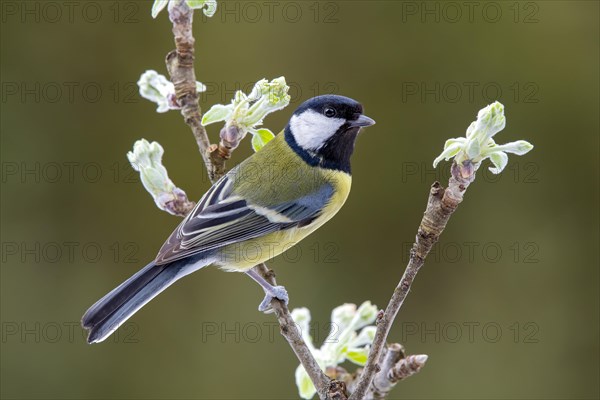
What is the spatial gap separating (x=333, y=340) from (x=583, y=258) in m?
1.67

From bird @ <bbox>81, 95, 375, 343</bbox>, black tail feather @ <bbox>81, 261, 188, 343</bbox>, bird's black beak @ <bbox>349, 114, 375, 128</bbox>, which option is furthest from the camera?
bird's black beak @ <bbox>349, 114, 375, 128</bbox>

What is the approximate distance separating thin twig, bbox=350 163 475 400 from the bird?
443mm

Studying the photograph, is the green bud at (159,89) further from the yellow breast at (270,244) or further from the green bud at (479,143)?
the green bud at (479,143)

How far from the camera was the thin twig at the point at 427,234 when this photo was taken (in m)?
1.19

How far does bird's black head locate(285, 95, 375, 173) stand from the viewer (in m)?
1.97

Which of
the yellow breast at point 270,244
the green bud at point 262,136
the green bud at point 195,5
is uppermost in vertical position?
the green bud at point 195,5

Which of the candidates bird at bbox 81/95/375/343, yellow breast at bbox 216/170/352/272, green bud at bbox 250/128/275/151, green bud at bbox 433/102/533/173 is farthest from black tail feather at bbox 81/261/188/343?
green bud at bbox 433/102/533/173

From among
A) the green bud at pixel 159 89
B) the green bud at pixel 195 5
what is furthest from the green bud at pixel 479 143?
the green bud at pixel 159 89

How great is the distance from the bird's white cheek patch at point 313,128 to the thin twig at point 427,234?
2.68ft

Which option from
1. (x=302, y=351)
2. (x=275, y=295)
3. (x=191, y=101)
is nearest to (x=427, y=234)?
(x=302, y=351)

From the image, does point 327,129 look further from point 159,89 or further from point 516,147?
point 516,147

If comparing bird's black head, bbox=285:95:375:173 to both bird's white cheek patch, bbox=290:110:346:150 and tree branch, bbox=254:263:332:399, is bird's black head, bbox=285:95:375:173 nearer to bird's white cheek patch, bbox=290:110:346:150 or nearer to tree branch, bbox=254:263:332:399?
bird's white cheek patch, bbox=290:110:346:150

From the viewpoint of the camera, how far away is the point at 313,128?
6.70ft

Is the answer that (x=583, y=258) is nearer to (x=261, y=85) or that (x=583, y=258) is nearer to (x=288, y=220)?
(x=288, y=220)
